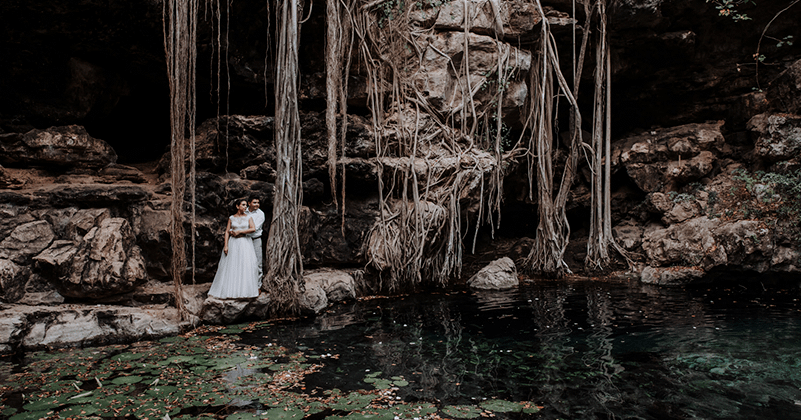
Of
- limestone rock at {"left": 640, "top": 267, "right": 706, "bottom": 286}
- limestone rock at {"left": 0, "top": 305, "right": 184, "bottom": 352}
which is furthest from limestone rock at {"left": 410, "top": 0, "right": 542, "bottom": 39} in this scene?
limestone rock at {"left": 0, "top": 305, "right": 184, "bottom": 352}

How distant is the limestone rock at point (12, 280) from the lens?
4410 millimetres

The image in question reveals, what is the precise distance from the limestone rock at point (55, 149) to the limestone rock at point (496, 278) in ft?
18.6

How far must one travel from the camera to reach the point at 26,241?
4766mm

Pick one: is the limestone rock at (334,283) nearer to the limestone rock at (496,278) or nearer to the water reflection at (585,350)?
the water reflection at (585,350)

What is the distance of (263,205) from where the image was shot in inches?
239

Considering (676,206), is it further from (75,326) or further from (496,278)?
(75,326)

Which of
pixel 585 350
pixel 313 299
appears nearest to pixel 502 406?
pixel 585 350

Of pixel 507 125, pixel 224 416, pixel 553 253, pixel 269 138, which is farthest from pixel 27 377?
pixel 507 125

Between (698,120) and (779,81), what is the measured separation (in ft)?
4.84

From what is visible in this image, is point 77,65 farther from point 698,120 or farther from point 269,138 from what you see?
point 698,120

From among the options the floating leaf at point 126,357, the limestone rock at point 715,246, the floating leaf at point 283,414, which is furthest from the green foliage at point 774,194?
the floating leaf at point 126,357

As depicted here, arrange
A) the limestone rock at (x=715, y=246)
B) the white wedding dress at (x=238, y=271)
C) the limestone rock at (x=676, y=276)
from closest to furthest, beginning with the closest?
the white wedding dress at (x=238, y=271) < the limestone rock at (x=715, y=246) < the limestone rock at (x=676, y=276)

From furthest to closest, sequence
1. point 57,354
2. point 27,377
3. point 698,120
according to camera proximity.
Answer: point 698,120, point 57,354, point 27,377

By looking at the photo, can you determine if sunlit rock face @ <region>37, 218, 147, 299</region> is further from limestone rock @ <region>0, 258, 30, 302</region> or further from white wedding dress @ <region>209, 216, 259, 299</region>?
white wedding dress @ <region>209, 216, 259, 299</region>
